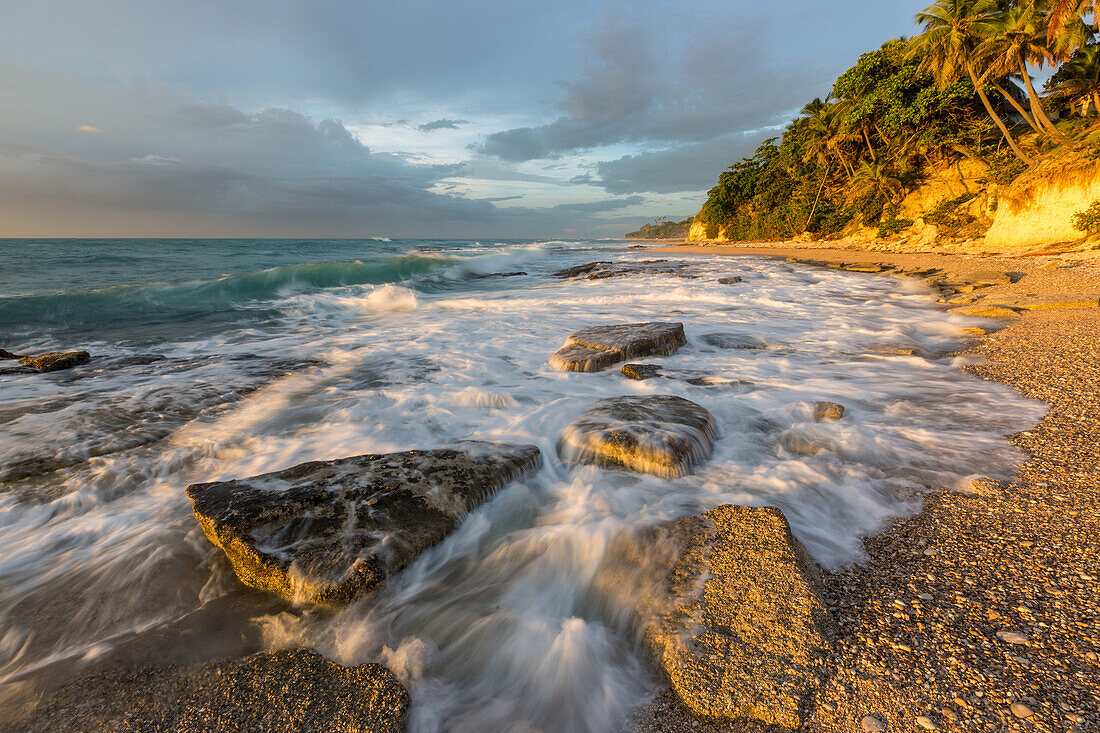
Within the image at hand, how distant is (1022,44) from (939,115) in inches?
304

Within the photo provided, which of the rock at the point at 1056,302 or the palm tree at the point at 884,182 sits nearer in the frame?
the rock at the point at 1056,302

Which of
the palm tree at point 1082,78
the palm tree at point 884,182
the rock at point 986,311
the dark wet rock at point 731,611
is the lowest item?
the dark wet rock at point 731,611

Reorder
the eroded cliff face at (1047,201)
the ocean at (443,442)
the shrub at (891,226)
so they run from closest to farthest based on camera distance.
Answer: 1. the ocean at (443,442)
2. the eroded cliff face at (1047,201)
3. the shrub at (891,226)

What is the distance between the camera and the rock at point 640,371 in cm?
450

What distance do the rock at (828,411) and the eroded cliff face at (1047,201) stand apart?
17372mm

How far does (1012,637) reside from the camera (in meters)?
1.34

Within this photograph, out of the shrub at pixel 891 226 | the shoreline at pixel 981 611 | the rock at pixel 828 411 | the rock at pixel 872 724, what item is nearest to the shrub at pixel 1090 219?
the shrub at pixel 891 226

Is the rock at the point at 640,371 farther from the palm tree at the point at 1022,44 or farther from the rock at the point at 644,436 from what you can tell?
the palm tree at the point at 1022,44

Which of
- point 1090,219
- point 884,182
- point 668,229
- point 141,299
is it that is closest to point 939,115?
point 884,182

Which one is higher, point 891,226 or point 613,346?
point 891,226

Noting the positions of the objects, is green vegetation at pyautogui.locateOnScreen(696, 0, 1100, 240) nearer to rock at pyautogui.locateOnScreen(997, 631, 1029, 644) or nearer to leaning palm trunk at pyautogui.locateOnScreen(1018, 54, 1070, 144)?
leaning palm trunk at pyautogui.locateOnScreen(1018, 54, 1070, 144)

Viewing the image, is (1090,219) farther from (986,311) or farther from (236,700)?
(236,700)

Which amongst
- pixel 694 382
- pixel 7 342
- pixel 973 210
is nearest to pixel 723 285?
pixel 694 382

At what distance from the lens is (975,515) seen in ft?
6.56
